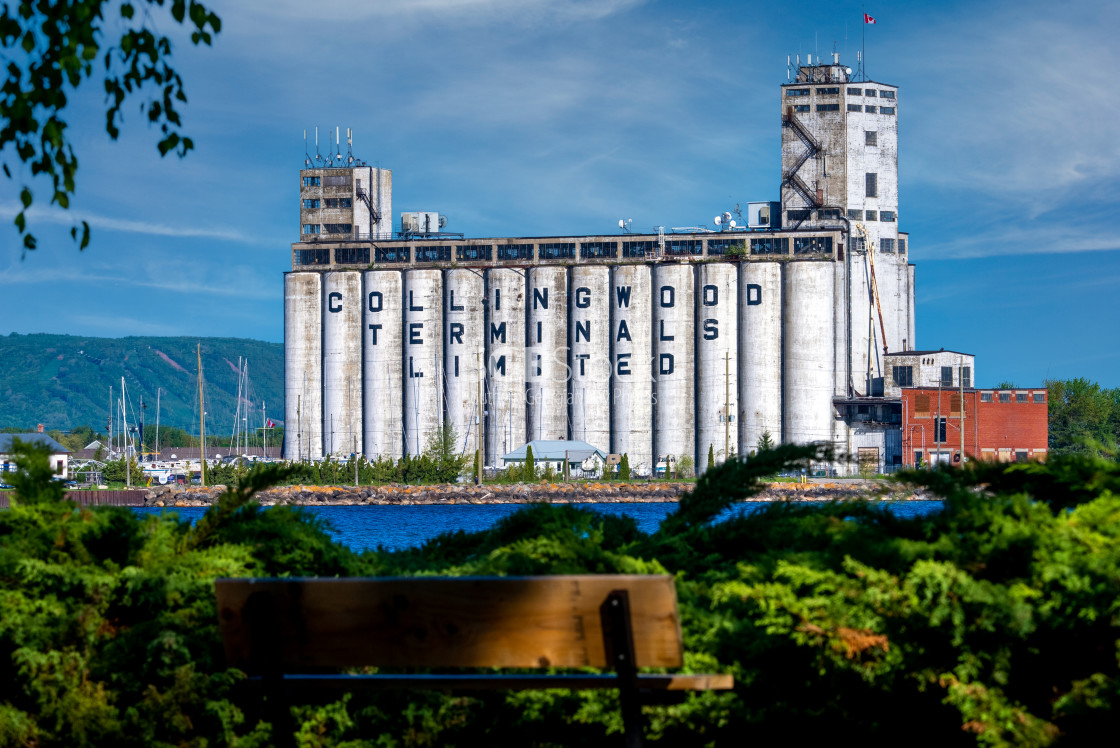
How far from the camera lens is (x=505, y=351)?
7488 cm

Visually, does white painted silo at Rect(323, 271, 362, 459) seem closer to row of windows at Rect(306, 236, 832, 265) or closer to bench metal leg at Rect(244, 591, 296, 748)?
row of windows at Rect(306, 236, 832, 265)

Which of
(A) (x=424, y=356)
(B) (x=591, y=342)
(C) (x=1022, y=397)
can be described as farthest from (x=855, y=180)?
(A) (x=424, y=356)

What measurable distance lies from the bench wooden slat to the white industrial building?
66840 mm

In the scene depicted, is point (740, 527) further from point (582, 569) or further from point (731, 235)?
point (731, 235)

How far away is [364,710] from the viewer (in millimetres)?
5316

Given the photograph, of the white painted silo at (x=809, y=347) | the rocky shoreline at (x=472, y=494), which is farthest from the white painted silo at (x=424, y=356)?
the white painted silo at (x=809, y=347)

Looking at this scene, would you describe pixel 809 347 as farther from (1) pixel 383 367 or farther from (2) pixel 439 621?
(2) pixel 439 621

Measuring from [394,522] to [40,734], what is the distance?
43.8 meters

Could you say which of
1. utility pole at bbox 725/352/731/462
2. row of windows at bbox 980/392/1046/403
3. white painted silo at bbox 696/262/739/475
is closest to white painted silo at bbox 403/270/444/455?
white painted silo at bbox 696/262/739/475

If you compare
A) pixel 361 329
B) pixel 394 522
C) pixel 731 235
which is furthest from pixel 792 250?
pixel 394 522

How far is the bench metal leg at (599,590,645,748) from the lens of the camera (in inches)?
153

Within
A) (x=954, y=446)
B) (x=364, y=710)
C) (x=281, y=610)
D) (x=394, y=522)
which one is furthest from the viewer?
(x=954, y=446)

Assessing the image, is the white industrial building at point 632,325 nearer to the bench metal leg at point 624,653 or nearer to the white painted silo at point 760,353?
the white painted silo at point 760,353

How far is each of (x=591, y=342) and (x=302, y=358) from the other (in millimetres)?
19676
